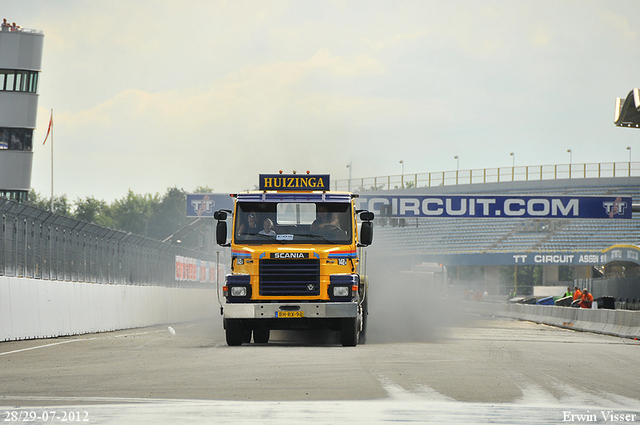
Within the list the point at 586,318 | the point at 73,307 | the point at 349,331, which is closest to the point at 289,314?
the point at 349,331

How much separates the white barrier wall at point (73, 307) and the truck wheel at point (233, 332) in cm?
494

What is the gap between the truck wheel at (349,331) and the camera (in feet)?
54.0

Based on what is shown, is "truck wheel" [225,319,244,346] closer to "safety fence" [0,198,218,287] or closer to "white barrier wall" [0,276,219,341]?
"white barrier wall" [0,276,219,341]

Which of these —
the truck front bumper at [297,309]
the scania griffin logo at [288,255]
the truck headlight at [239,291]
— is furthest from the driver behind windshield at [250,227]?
the truck front bumper at [297,309]

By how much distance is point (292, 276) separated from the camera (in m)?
16.0

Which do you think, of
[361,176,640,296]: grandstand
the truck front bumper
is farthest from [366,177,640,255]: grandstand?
the truck front bumper

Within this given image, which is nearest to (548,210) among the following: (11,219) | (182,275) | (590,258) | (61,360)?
(182,275)

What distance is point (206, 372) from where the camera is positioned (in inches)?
452

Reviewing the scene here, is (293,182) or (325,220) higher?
(293,182)

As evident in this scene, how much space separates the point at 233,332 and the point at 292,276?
1.82 m

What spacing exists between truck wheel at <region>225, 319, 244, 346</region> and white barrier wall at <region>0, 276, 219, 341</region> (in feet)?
16.2

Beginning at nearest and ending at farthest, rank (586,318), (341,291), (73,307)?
(341,291)
(73,307)
(586,318)

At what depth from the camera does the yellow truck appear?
16.0m

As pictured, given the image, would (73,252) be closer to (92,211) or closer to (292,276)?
(292,276)
